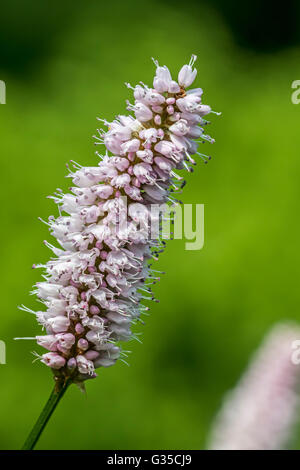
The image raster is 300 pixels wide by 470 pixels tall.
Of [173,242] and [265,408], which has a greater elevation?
[173,242]

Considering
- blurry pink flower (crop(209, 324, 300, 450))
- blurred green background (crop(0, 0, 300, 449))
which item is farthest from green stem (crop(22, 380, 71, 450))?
blurred green background (crop(0, 0, 300, 449))

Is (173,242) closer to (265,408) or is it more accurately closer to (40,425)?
(265,408)

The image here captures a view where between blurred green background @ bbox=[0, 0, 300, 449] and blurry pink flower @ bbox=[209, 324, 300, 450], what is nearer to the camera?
blurry pink flower @ bbox=[209, 324, 300, 450]

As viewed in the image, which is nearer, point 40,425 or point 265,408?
point 40,425

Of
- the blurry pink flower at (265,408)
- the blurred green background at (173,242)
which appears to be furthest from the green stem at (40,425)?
the blurred green background at (173,242)

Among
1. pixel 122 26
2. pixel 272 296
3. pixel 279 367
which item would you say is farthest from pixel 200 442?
pixel 122 26

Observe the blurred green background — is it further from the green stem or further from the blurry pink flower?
the green stem

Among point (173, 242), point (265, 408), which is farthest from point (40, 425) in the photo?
point (173, 242)

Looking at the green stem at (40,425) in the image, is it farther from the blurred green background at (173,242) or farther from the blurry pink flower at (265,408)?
the blurred green background at (173,242)

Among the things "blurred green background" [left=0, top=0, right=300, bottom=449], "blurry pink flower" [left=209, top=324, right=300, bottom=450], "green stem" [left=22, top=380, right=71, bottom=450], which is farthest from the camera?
"blurred green background" [left=0, top=0, right=300, bottom=449]
